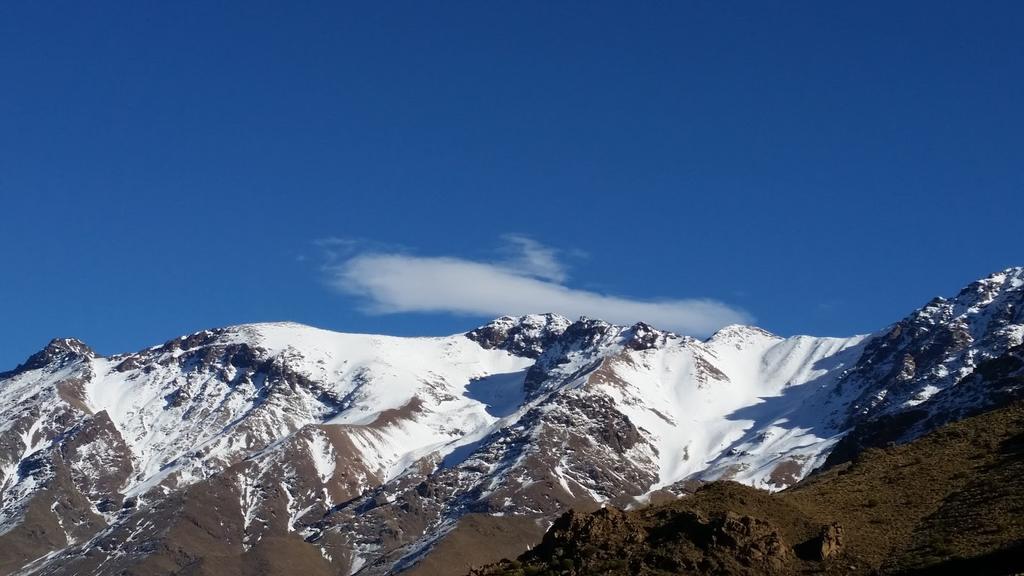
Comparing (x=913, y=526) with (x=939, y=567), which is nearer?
(x=939, y=567)

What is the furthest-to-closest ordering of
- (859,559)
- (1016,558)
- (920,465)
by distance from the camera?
(920,465)
(859,559)
(1016,558)

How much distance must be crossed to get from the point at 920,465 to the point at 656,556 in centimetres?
2407

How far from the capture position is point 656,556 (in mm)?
64750

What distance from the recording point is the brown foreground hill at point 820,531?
63.6 metres

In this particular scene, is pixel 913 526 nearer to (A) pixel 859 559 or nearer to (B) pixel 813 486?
(A) pixel 859 559

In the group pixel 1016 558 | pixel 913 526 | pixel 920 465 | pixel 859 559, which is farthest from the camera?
pixel 920 465

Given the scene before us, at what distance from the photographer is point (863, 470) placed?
270 ft

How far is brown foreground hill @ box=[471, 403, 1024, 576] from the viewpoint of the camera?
6362cm

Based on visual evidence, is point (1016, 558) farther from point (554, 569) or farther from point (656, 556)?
point (554, 569)

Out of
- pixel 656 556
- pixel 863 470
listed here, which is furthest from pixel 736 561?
pixel 863 470

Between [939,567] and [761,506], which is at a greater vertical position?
[761,506]

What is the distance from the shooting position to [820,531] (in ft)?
219

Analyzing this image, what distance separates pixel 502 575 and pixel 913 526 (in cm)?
2243

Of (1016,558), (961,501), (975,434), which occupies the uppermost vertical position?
(975,434)
